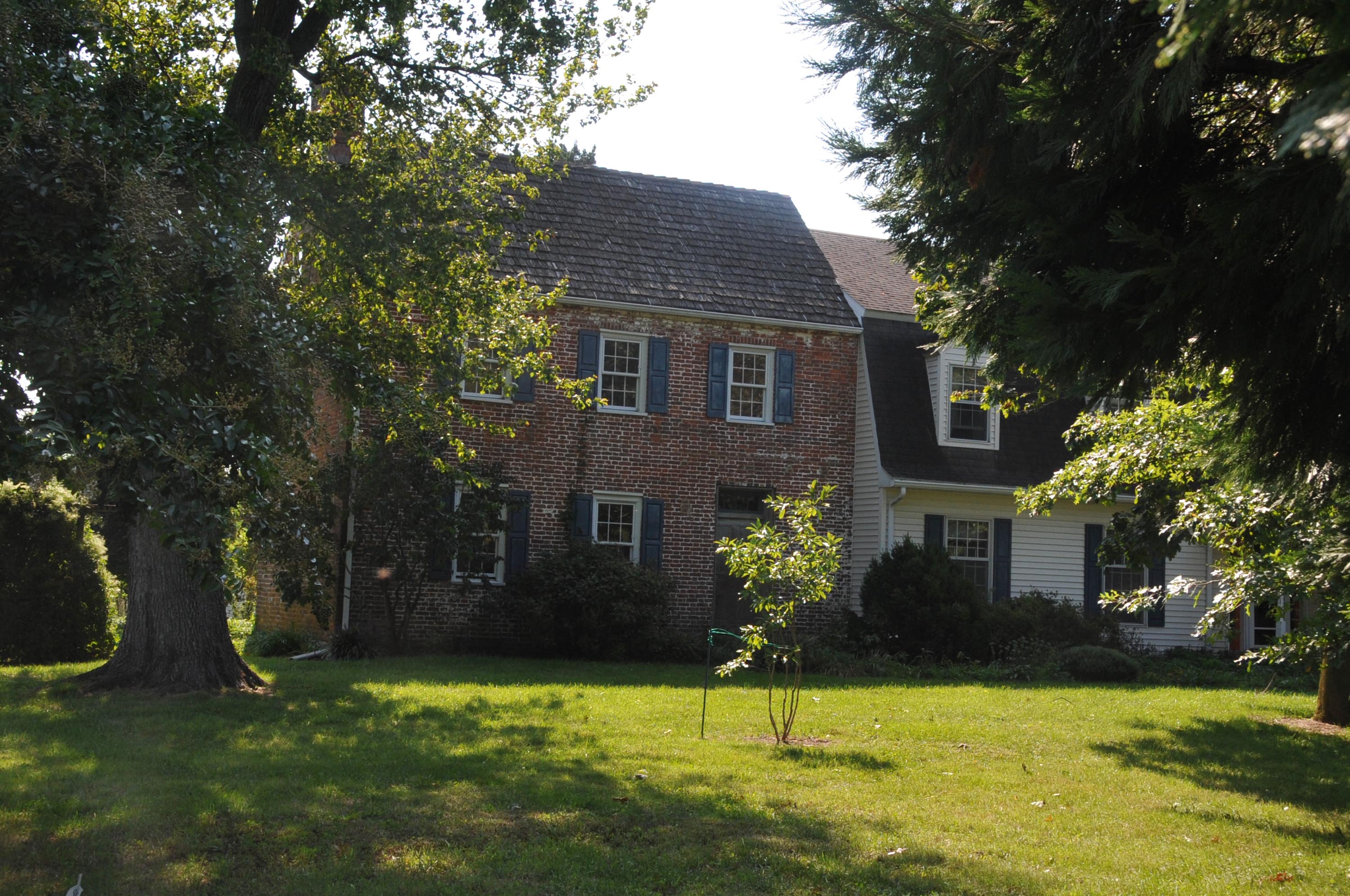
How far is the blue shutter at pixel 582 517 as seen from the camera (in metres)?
19.1

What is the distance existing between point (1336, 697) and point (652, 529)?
10315 millimetres

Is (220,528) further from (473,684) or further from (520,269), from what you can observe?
(520,269)

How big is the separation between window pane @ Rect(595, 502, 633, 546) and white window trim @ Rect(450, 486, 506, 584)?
1.63 meters

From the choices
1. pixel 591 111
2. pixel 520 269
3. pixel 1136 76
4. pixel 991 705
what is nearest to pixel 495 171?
pixel 591 111

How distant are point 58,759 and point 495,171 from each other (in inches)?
363

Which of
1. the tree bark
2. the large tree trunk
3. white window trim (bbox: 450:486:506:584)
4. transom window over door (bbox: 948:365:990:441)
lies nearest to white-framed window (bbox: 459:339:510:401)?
white window trim (bbox: 450:486:506:584)

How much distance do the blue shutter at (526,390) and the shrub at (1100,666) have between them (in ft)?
31.2

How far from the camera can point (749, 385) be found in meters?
20.6

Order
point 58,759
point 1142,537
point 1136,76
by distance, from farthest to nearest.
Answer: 1. point 1142,537
2. point 58,759
3. point 1136,76

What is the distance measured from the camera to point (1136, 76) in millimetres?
4824

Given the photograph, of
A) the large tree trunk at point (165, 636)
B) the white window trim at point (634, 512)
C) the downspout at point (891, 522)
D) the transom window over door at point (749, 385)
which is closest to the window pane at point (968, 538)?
the downspout at point (891, 522)

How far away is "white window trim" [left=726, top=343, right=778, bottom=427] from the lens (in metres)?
20.4

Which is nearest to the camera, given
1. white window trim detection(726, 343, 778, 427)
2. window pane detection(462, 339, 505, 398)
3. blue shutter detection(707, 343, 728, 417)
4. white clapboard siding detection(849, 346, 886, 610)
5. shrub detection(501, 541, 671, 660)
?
window pane detection(462, 339, 505, 398)

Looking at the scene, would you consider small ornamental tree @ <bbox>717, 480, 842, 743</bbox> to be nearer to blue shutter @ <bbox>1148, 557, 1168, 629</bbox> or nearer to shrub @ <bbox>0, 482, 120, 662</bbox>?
shrub @ <bbox>0, 482, 120, 662</bbox>
